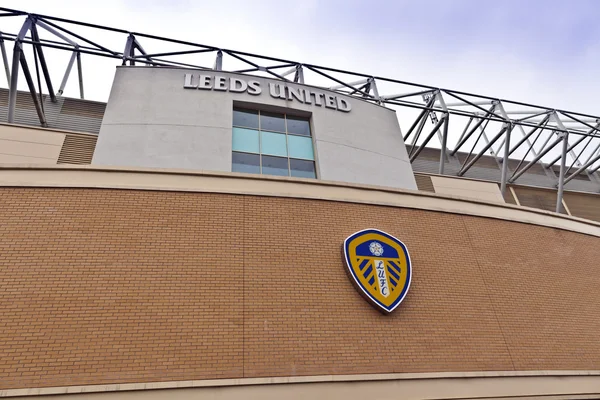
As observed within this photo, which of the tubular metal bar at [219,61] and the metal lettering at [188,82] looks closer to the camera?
the metal lettering at [188,82]

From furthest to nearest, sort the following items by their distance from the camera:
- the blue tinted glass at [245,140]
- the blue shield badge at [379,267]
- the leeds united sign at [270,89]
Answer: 1. the leeds united sign at [270,89]
2. the blue tinted glass at [245,140]
3. the blue shield badge at [379,267]

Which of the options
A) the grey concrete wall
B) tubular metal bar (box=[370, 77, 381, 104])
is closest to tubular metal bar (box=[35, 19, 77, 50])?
the grey concrete wall

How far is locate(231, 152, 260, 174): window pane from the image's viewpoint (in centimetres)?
1181

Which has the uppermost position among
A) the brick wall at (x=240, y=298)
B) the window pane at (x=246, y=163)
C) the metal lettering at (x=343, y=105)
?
the metal lettering at (x=343, y=105)

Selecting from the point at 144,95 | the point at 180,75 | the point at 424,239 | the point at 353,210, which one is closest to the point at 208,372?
the point at 353,210

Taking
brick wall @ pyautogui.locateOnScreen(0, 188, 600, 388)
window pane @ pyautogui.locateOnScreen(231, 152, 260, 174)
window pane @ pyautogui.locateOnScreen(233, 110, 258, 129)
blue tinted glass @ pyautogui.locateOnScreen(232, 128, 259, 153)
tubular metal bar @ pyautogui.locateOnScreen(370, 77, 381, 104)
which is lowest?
brick wall @ pyautogui.locateOnScreen(0, 188, 600, 388)

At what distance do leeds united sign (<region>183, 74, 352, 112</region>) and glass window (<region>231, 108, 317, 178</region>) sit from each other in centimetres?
79

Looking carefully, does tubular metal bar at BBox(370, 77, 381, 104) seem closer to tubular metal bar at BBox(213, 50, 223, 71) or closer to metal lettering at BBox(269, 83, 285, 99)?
metal lettering at BBox(269, 83, 285, 99)

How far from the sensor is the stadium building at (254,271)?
670 centimetres

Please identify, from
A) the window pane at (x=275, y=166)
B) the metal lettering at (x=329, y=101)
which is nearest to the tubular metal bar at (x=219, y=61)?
the metal lettering at (x=329, y=101)

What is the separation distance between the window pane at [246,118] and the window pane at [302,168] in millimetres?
1968

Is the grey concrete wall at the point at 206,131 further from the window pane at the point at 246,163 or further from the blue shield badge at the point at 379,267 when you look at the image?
the blue shield badge at the point at 379,267

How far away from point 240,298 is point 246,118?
7459 millimetres

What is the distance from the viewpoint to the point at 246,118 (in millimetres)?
13234
